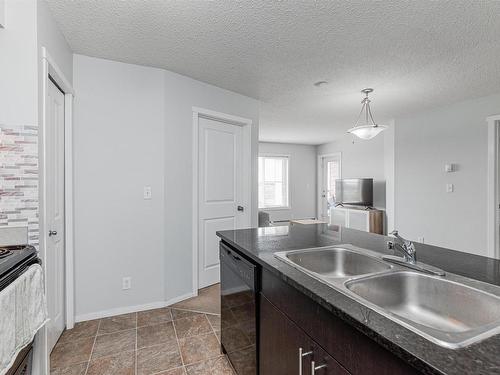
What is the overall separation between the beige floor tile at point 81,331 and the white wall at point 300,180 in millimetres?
5608

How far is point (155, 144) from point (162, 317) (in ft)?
5.44

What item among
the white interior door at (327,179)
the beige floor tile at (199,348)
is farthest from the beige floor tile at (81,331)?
the white interior door at (327,179)

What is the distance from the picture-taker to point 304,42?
2236 mm

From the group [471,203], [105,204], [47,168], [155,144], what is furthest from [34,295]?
[471,203]

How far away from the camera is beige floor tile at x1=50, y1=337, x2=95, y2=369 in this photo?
1.85m

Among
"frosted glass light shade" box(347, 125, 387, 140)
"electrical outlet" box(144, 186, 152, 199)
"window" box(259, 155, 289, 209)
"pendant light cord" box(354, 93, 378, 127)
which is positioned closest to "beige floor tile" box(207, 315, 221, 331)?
"electrical outlet" box(144, 186, 152, 199)

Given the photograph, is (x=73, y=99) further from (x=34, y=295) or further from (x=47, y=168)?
(x=34, y=295)

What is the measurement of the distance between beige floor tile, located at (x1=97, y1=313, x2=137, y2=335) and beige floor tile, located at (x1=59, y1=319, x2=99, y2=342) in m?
0.05

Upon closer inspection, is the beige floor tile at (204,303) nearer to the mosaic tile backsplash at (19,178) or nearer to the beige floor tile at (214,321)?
the beige floor tile at (214,321)

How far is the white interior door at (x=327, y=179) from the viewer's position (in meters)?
7.48

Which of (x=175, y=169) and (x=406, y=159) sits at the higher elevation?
(x=406, y=159)

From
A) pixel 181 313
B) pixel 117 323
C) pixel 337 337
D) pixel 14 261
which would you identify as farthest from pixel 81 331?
pixel 337 337

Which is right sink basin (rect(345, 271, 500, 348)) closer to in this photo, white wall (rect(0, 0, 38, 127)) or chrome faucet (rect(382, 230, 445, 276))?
A: chrome faucet (rect(382, 230, 445, 276))

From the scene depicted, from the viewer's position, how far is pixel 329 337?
0.87 m
